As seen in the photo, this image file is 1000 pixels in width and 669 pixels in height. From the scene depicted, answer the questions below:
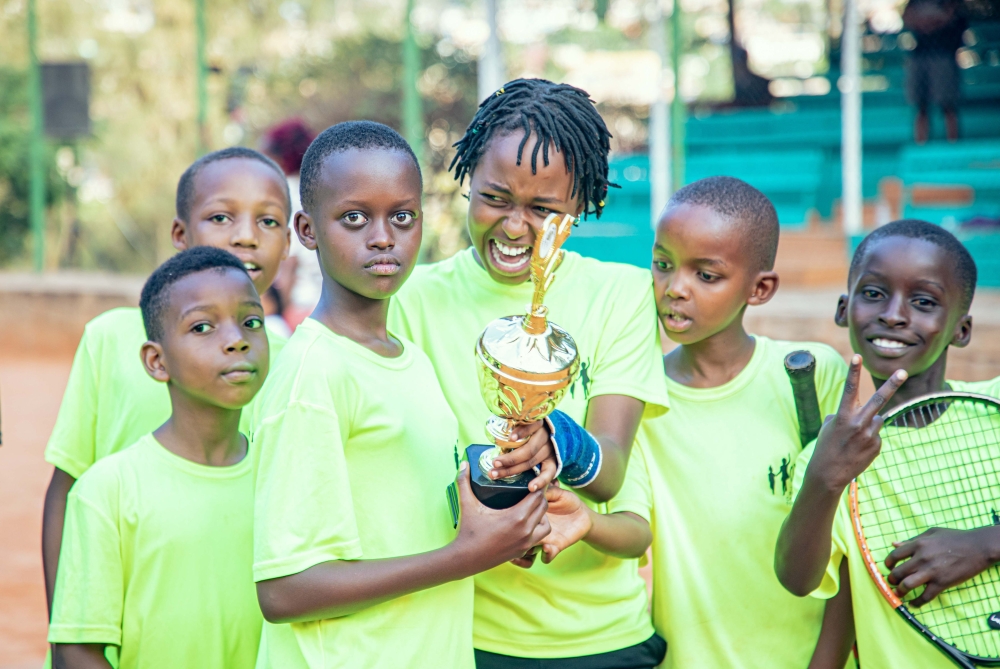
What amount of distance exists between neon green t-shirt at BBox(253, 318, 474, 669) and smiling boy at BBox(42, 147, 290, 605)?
3.02ft

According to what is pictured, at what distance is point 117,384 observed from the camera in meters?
2.74

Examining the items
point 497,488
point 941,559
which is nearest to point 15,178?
point 497,488

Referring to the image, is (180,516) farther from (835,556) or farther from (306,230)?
(835,556)

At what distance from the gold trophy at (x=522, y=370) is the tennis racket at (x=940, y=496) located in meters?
0.86

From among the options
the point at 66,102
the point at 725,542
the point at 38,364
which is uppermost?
the point at 66,102

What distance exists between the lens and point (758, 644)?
2.50m

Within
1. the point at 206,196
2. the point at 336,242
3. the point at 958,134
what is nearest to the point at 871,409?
the point at 336,242

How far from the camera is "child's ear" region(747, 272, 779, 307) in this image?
2.63m

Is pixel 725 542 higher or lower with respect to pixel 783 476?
lower

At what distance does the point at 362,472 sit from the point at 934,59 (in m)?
10.1

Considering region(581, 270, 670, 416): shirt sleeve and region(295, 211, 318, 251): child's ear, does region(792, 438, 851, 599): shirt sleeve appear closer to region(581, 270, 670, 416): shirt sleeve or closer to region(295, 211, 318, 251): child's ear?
region(581, 270, 670, 416): shirt sleeve

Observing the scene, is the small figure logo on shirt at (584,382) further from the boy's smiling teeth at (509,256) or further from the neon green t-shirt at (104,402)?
the neon green t-shirt at (104,402)

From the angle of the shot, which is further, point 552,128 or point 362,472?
point 552,128

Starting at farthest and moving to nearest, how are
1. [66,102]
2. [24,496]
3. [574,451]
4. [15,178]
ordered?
[15,178] → [66,102] → [24,496] → [574,451]
